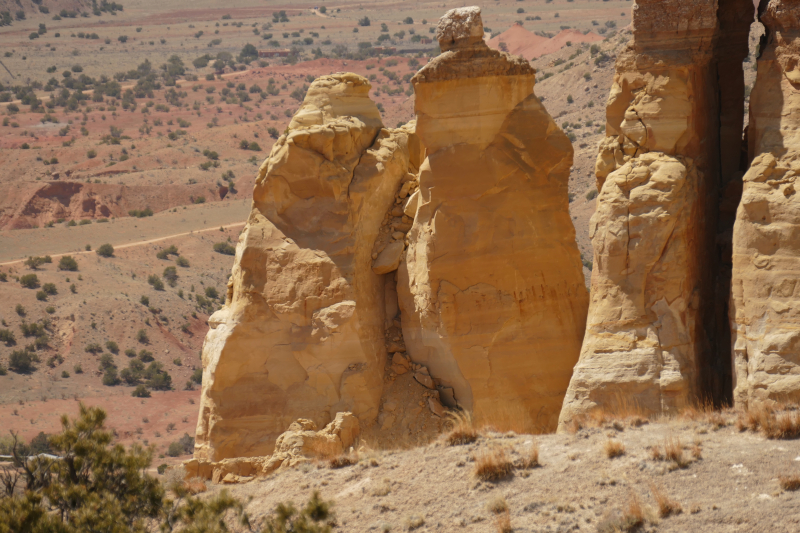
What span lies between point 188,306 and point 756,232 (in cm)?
4250

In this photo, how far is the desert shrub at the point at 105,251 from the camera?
54781 mm

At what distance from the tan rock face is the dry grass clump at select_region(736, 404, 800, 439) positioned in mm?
5330

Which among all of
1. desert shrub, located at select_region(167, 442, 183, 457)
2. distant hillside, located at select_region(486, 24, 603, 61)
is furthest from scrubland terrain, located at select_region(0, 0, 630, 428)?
desert shrub, located at select_region(167, 442, 183, 457)

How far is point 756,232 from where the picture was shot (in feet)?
35.9

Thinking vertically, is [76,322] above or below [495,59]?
below

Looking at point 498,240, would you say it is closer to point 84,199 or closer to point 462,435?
point 462,435

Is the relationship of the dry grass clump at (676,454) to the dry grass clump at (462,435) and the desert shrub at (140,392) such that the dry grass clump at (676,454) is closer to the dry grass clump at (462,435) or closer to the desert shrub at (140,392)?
the dry grass clump at (462,435)

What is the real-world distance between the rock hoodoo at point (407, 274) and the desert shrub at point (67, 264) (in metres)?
39.2

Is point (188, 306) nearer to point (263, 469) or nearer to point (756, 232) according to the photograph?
point (263, 469)

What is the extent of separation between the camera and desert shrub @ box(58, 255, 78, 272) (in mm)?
52344

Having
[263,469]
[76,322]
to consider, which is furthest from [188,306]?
[263,469]

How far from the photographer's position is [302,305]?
14.6 m

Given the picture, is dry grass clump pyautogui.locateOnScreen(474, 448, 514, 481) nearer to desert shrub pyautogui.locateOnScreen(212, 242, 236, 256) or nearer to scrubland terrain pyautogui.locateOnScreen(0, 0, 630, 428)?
scrubland terrain pyautogui.locateOnScreen(0, 0, 630, 428)

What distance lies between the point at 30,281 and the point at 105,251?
5.65 m
